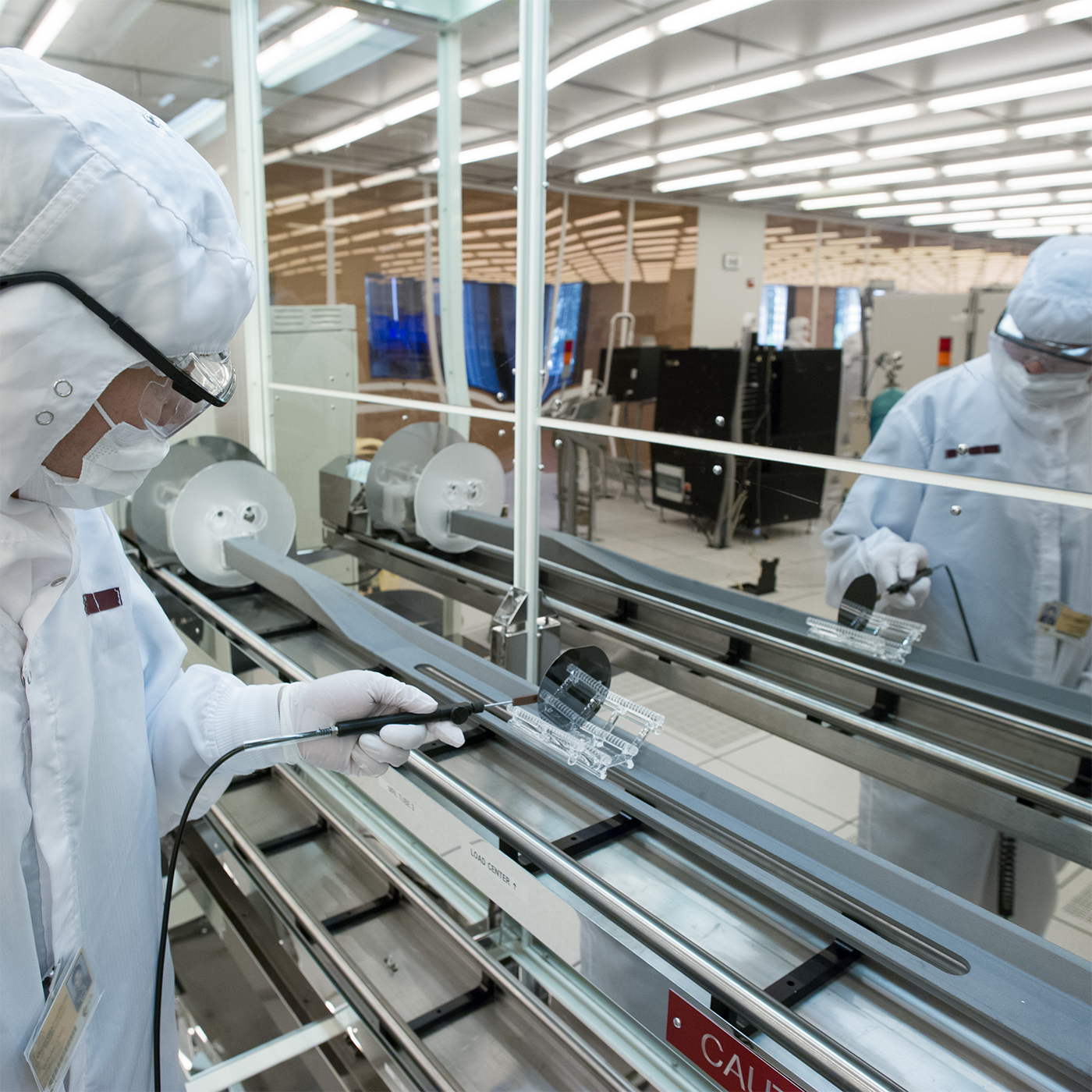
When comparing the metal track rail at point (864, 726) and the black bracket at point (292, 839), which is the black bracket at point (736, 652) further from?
the black bracket at point (292, 839)

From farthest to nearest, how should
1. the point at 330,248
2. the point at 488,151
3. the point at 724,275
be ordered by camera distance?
the point at 330,248 < the point at 488,151 < the point at 724,275

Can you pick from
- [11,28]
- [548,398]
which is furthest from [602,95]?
[11,28]

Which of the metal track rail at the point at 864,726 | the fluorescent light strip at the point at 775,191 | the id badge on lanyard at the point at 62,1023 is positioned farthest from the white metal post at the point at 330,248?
the id badge on lanyard at the point at 62,1023

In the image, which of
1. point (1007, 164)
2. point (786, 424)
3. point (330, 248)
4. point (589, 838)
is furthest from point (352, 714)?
point (330, 248)

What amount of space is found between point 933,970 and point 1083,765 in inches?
30.3

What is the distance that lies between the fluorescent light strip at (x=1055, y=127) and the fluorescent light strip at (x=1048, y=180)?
64 millimetres

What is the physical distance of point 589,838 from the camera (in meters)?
1.44

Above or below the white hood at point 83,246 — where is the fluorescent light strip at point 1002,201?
above

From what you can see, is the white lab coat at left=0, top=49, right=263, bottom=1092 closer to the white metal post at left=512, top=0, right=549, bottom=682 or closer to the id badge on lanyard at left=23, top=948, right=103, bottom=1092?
the id badge on lanyard at left=23, top=948, right=103, bottom=1092

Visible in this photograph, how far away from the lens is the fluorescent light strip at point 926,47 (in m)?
1.36

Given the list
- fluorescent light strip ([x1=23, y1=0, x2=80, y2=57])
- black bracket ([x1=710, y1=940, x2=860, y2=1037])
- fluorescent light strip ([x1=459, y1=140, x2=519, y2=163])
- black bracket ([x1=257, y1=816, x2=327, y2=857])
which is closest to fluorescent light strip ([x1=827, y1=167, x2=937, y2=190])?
fluorescent light strip ([x1=459, y1=140, x2=519, y2=163])

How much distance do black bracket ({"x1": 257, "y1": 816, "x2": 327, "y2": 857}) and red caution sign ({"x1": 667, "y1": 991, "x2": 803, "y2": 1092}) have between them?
1.41m

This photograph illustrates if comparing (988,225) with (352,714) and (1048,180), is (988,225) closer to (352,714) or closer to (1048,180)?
(1048,180)

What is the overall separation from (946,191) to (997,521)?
0.67 meters
